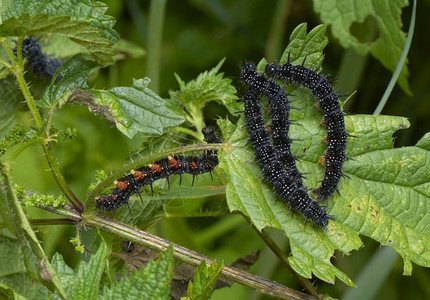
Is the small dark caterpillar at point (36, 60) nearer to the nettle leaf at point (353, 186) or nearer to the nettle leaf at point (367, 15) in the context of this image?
the nettle leaf at point (353, 186)

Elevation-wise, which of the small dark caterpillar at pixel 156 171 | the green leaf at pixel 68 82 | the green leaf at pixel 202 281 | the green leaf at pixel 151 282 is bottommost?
the green leaf at pixel 202 281

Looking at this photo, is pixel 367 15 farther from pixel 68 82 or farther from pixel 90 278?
pixel 90 278

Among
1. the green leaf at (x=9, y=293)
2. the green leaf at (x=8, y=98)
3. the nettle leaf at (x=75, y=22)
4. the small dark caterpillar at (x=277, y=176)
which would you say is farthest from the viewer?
the green leaf at (x=8, y=98)

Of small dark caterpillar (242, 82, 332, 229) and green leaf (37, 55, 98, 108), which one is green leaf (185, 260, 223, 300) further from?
green leaf (37, 55, 98, 108)

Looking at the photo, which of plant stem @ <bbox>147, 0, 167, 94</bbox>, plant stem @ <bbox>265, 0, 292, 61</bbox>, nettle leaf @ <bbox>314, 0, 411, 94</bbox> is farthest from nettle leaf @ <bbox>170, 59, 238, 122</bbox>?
plant stem @ <bbox>265, 0, 292, 61</bbox>

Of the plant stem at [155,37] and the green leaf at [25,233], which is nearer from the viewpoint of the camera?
the green leaf at [25,233]

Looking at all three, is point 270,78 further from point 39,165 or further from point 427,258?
point 39,165

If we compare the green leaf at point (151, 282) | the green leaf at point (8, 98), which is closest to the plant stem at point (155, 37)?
the green leaf at point (8, 98)
